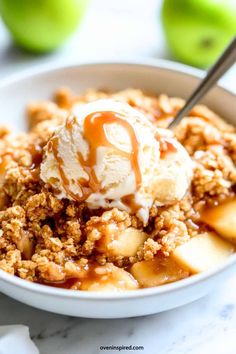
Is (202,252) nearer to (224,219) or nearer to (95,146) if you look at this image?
(224,219)

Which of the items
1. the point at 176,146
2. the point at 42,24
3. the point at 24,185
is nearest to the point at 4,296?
the point at 24,185

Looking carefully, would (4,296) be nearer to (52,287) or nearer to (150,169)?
(52,287)

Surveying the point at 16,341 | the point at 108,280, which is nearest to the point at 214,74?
the point at 108,280

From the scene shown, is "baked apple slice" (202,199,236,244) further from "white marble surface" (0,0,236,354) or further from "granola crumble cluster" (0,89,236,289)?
"white marble surface" (0,0,236,354)

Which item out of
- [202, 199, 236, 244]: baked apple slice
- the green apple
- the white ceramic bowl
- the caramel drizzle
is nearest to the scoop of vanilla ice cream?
the caramel drizzle

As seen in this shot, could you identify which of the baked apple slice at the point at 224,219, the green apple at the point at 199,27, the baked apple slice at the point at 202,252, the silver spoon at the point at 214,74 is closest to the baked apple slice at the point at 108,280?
the baked apple slice at the point at 202,252
